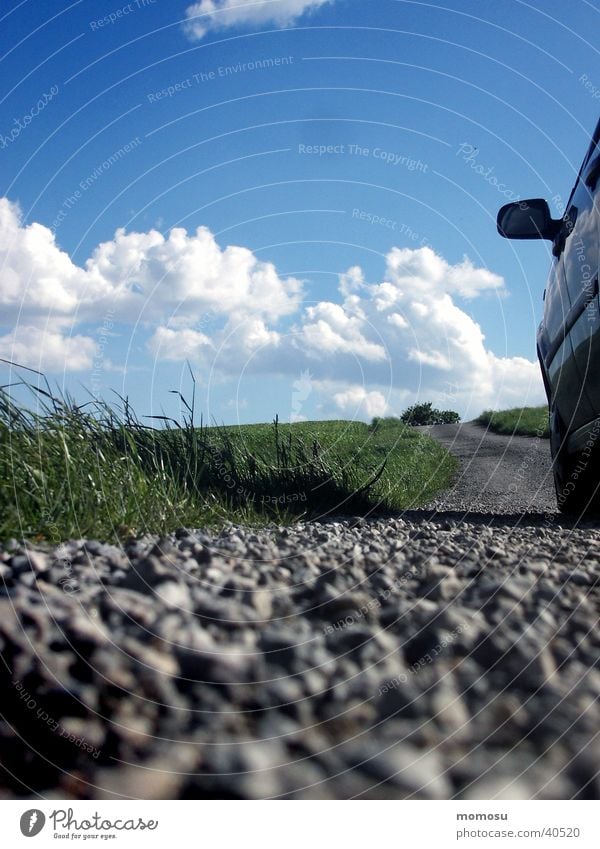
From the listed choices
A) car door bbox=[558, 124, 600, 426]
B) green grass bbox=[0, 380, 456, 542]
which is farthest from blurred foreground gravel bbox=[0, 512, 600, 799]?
car door bbox=[558, 124, 600, 426]

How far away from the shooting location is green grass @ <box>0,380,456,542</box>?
13.5ft

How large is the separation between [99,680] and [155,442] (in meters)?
3.64

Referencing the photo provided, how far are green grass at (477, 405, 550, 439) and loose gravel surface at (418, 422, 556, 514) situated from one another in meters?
0.25

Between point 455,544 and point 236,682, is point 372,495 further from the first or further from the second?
point 236,682

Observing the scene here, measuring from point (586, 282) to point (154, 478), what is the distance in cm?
300

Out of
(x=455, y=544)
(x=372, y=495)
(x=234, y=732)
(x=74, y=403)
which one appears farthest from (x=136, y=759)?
(x=372, y=495)

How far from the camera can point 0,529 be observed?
3824mm

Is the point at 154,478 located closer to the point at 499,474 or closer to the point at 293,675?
the point at 293,675

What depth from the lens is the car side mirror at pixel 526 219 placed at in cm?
584

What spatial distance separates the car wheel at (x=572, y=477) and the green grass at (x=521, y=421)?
29.5ft

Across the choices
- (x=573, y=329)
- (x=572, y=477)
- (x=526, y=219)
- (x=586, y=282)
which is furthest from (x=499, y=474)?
(x=586, y=282)

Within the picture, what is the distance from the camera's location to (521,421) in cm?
1784

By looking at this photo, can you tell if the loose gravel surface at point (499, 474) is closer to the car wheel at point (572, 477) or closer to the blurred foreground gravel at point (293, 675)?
the car wheel at point (572, 477)

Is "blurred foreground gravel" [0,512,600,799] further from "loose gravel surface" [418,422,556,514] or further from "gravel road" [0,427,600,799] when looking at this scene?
"loose gravel surface" [418,422,556,514]
